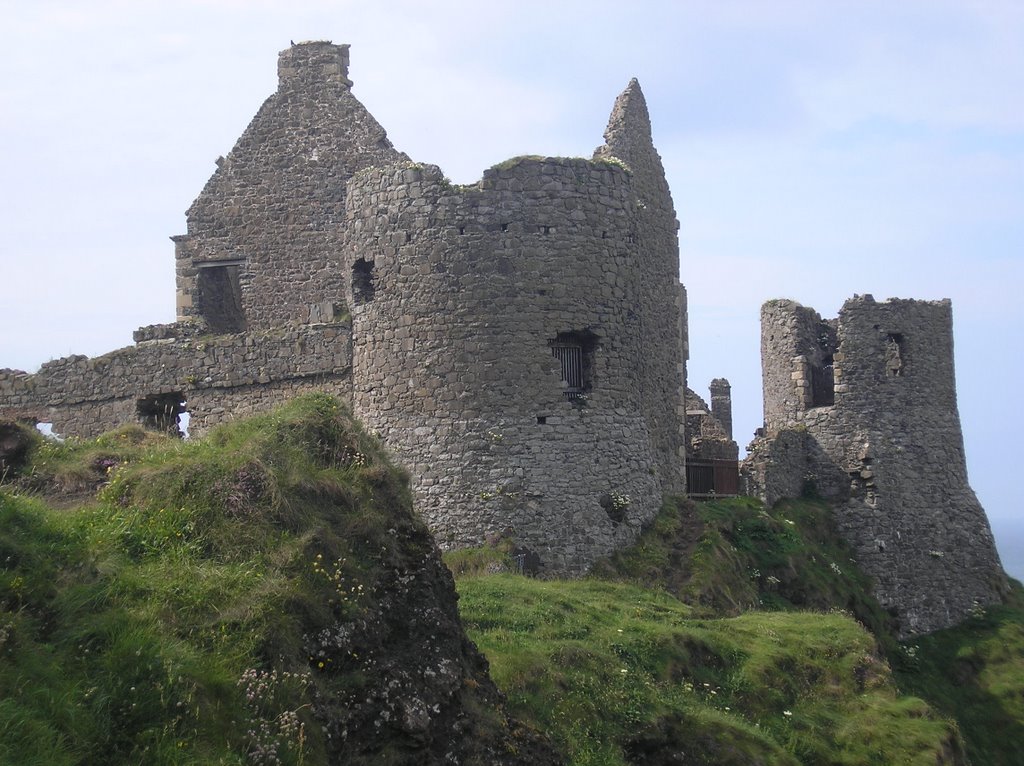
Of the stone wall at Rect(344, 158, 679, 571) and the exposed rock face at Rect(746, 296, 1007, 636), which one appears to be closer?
the stone wall at Rect(344, 158, 679, 571)

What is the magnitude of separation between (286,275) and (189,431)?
12.7ft

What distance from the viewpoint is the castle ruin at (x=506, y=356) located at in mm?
22219

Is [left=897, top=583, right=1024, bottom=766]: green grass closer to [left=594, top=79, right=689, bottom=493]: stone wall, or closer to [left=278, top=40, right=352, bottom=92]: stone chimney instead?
[left=594, top=79, right=689, bottom=493]: stone wall

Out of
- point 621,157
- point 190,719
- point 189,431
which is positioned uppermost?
point 621,157

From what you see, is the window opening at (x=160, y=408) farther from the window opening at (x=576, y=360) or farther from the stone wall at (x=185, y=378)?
the window opening at (x=576, y=360)

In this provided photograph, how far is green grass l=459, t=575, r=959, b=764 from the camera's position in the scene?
611 inches

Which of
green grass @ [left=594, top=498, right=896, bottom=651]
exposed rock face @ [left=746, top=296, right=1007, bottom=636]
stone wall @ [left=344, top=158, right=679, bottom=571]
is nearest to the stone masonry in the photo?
stone wall @ [left=344, top=158, right=679, bottom=571]

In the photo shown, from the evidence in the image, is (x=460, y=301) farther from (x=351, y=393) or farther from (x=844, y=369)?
(x=844, y=369)

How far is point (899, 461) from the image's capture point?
32875 mm

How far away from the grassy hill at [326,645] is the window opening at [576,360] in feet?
11.2

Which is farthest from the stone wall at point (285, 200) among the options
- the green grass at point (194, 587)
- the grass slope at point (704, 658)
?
the green grass at point (194, 587)

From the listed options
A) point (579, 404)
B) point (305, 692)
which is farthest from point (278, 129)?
point (305, 692)

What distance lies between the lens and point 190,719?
9836mm

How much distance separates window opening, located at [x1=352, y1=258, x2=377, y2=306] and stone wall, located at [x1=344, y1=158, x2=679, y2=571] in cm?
5
